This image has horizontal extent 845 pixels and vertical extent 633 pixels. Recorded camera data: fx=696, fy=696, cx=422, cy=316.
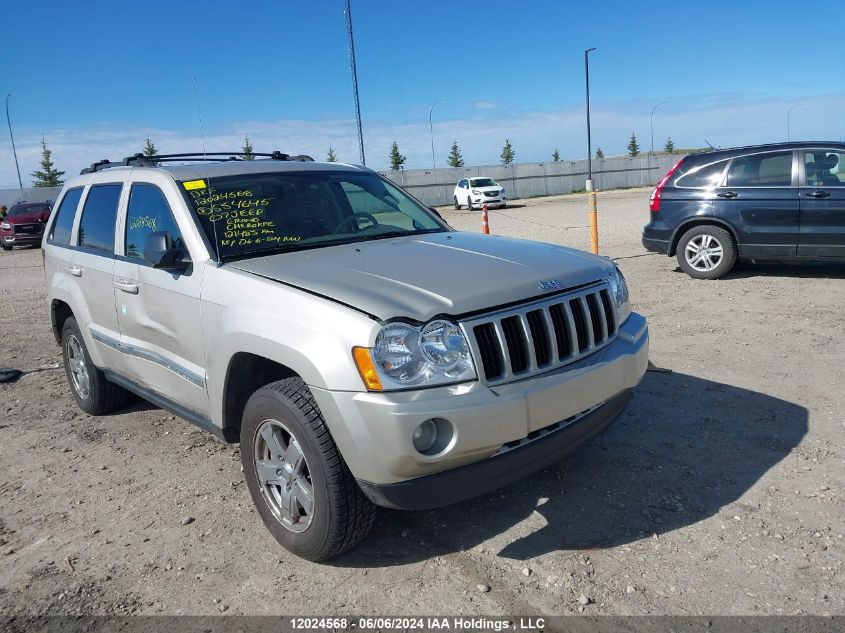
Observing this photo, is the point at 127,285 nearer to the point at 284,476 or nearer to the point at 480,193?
the point at 284,476

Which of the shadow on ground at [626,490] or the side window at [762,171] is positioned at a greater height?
the side window at [762,171]

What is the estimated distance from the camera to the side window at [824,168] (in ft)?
27.4

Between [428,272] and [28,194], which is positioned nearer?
[428,272]

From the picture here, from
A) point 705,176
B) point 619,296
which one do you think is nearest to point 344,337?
point 619,296

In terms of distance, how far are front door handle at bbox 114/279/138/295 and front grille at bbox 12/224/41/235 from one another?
907 inches

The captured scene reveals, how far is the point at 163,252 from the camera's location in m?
3.61

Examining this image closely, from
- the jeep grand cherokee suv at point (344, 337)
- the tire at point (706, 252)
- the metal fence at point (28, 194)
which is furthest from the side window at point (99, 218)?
the metal fence at point (28, 194)

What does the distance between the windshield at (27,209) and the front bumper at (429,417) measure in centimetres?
2559

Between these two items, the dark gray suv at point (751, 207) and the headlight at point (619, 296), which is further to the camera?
the dark gray suv at point (751, 207)

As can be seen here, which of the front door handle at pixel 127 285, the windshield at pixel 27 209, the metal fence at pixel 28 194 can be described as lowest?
the front door handle at pixel 127 285

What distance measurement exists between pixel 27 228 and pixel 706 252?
22968 millimetres

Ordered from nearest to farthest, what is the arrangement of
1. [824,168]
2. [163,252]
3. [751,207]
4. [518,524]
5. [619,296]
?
[518,524] < [163,252] < [619,296] < [824,168] < [751,207]

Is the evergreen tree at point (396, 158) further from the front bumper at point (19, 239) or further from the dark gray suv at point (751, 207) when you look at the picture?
the dark gray suv at point (751, 207)

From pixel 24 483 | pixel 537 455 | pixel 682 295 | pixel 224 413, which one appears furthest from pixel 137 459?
pixel 682 295
